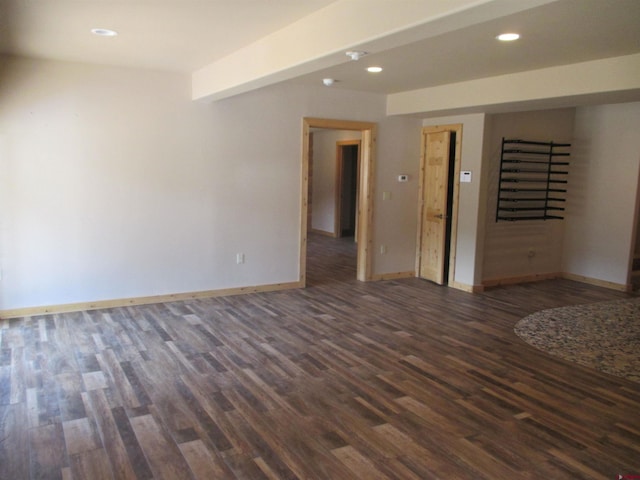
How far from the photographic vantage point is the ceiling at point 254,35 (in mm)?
3047

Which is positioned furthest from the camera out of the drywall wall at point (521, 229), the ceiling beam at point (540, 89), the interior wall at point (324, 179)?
the interior wall at point (324, 179)

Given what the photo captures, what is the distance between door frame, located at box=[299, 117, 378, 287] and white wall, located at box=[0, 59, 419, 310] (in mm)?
94

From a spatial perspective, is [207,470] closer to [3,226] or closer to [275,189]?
[3,226]

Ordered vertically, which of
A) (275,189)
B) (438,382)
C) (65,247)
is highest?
(275,189)

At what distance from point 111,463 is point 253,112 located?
4201 millimetres

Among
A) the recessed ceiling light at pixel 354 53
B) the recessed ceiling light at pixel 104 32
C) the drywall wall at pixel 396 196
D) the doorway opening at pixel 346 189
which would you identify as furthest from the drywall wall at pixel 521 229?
the doorway opening at pixel 346 189

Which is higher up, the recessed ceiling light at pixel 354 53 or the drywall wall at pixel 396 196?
the recessed ceiling light at pixel 354 53

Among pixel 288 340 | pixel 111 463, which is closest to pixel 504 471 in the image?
pixel 111 463

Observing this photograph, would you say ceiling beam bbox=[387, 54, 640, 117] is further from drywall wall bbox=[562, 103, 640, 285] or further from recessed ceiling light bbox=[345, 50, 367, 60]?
recessed ceiling light bbox=[345, 50, 367, 60]

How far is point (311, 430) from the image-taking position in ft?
9.40

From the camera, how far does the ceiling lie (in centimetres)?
305

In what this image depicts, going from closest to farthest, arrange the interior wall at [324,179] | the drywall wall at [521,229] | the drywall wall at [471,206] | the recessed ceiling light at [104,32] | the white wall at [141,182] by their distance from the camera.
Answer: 1. the recessed ceiling light at [104,32]
2. the white wall at [141,182]
3. the drywall wall at [471,206]
4. the drywall wall at [521,229]
5. the interior wall at [324,179]

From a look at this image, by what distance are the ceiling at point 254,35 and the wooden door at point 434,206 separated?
159 centimetres

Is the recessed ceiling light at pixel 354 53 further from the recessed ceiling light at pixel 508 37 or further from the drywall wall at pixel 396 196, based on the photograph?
the drywall wall at pixel 396 196
